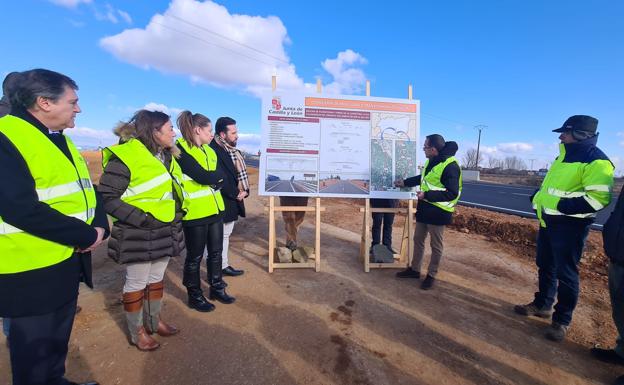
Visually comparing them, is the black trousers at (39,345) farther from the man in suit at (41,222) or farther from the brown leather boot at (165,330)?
the brown leather boot at (165,330)

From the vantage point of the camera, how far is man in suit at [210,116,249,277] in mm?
3828

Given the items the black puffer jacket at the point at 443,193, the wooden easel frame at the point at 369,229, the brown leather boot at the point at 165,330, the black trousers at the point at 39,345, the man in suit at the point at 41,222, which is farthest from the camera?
the wooden easel frame at the point at 369,229

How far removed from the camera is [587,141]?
10.0 feet

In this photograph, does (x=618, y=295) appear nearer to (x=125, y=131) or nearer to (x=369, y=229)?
(x=369, y=229)

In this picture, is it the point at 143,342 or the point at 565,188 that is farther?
the point at 565,188

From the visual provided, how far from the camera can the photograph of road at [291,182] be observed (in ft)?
14.9

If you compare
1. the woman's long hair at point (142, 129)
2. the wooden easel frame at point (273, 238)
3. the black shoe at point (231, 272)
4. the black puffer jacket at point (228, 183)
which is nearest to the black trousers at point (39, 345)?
the woman's long hair at point (142, 129)

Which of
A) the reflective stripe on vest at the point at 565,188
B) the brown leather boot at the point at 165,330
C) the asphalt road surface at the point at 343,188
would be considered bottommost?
the brown leather boot at the point at 165,330

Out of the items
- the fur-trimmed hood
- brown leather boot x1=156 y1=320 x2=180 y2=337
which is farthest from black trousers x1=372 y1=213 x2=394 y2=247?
the fur-trimmed hood

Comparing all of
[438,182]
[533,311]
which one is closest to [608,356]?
[533,311]

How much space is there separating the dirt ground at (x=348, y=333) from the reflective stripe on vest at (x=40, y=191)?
1302 millimetres

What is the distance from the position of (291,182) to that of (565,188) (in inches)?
124

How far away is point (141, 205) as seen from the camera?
245 centimetres

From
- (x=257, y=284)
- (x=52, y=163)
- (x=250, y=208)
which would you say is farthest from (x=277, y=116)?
(x=250, y=208)
